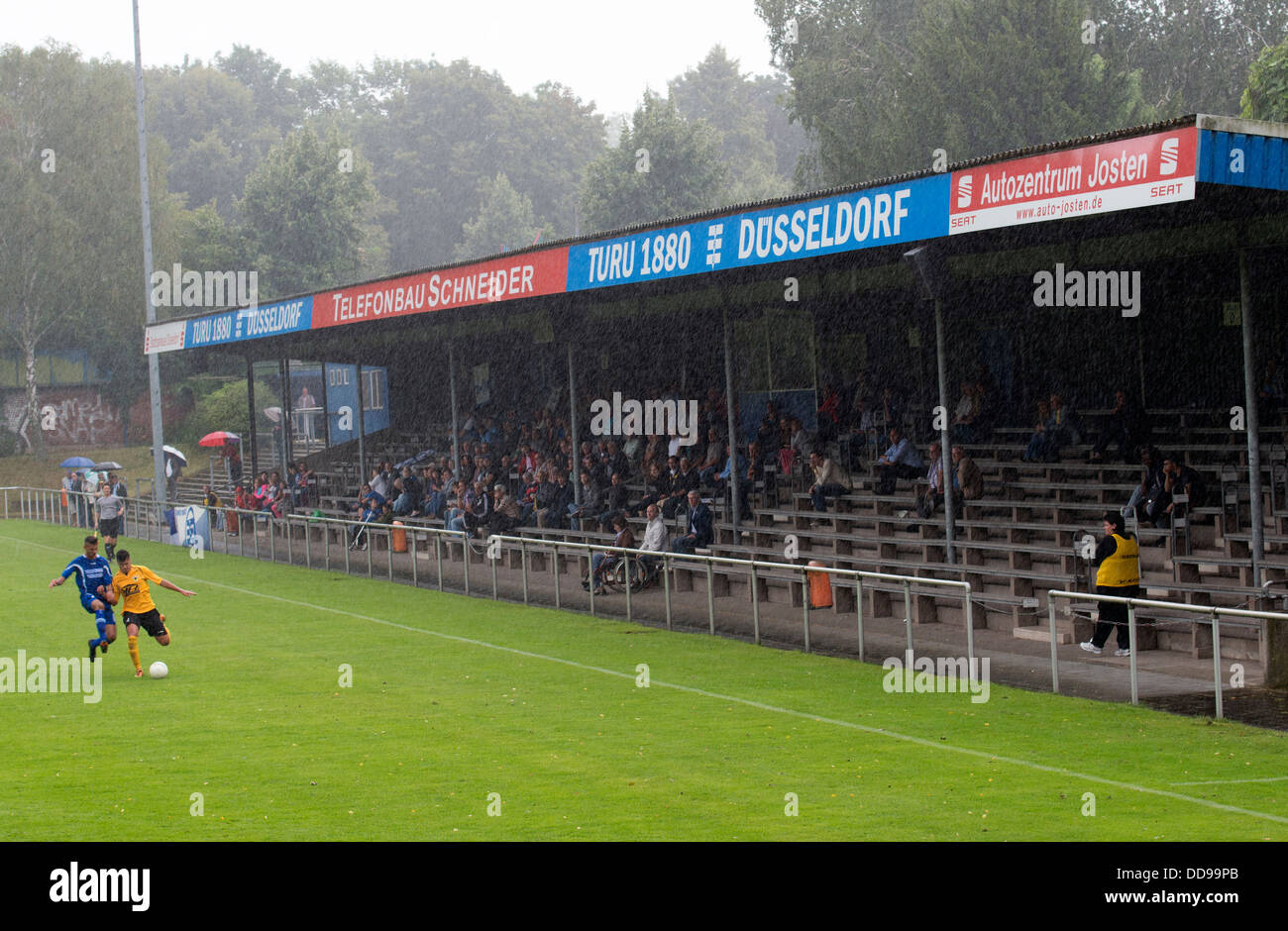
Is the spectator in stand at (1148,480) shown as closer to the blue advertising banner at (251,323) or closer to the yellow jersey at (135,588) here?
the yellow jersey at (135,588)

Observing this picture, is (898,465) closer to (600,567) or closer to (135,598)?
(600,567)

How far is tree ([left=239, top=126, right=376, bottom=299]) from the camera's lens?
222 feet

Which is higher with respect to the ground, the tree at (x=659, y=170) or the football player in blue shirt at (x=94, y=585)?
A: the tree at (x=659, y=170)

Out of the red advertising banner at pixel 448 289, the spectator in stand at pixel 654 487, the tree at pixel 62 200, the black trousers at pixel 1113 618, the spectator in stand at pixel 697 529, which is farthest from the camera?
the tree at pixel 62 200

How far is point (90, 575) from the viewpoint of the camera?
16.0 m

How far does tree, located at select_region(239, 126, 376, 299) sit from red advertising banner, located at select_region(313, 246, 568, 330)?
40.5m

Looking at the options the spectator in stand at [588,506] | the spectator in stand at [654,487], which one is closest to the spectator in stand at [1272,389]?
the spectator in stand at [654,487]

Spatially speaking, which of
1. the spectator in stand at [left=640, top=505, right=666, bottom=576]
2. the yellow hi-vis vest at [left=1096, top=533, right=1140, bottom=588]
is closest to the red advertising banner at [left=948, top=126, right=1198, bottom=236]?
the yellow hi-vis vest at [left=1096, top=533, right=1140, bottom=588]

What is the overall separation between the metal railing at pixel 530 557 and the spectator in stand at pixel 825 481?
3.05m

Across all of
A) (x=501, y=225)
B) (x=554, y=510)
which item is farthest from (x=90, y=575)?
(x=501, y=225)

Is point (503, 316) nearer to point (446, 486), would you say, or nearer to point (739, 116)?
point (446, 486)

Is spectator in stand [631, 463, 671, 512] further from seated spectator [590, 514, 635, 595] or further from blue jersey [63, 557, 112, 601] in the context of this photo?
blue jersey [63, 557, 112, 601]

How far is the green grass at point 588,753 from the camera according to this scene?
8.70 metres

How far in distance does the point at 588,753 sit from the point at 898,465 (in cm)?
1129
